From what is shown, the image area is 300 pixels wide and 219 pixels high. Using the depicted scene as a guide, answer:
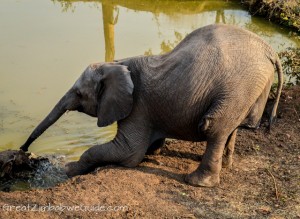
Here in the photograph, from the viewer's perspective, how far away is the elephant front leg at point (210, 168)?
5871 mm

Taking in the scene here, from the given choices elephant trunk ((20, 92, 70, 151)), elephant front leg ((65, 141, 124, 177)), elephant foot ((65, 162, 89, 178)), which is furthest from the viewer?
elephant trunk ((20, 92, 70, 151))

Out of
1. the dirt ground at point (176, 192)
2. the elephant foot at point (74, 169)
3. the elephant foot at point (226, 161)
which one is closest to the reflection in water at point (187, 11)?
Answer: the dirt ground at point (176, 192)

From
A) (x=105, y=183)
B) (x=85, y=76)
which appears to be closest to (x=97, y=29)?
(x=85, y=76)

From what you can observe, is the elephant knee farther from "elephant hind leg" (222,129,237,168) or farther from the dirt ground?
"elephant hind leg" (222,129,237,168)

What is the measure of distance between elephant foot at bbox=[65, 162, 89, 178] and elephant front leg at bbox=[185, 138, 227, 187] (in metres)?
1.39

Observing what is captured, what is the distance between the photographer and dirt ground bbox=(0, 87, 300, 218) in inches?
203

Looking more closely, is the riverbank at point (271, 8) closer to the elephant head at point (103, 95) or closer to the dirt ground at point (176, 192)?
the dirt ground at point (176, 192)

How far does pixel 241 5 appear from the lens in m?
17.3

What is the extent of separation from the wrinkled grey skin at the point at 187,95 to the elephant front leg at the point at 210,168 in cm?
1

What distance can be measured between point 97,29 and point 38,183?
7.08m

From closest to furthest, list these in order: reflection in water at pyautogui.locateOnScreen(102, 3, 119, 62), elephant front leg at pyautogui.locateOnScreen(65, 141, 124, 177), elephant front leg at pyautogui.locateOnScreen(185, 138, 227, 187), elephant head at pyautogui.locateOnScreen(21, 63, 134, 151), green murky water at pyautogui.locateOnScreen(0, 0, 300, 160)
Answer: elephant front leg at pyautogui.locateOnScreen(185, 138, 227, 187) < elephant head at pyautogui.locateOnScreen(21, 63, 134, 151) < elephant front leg at pyautogui.locateOnScreen(65, 141, 124, 177) < green murky water at pyautogui.locateOnScreen(0, 0, 300, 160) < reflection in water at pyautogui.locateOnScreen(102, 3, 119, 62)

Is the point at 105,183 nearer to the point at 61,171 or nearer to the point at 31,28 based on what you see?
the point at 61,171

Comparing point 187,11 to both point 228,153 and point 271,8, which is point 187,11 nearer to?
point 271,8

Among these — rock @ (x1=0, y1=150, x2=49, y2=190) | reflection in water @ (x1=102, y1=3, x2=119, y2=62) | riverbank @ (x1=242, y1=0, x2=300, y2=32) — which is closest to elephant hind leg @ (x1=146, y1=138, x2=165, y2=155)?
rock @ (x1=0, y1=150, x2=49, y2=190)
